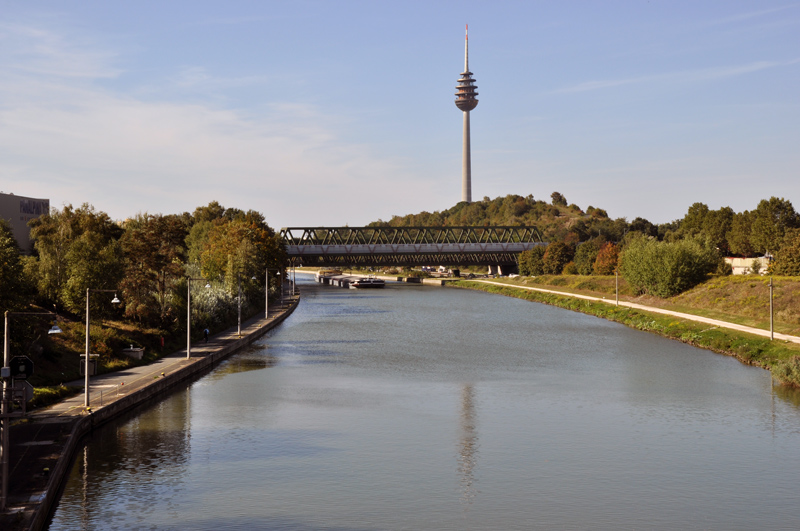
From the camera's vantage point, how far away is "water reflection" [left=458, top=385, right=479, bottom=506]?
30.5 meters

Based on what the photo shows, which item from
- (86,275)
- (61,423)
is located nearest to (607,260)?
(86,275)

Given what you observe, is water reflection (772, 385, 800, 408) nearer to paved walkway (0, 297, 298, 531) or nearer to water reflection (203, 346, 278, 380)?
water reflection (203, 346, 278, 380)

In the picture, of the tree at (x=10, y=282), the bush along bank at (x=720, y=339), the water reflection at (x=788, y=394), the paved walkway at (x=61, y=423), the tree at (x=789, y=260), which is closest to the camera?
the paved walkway at (x=61, y=423)

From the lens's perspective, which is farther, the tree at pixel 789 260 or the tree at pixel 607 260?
the tree at pixel 607 260

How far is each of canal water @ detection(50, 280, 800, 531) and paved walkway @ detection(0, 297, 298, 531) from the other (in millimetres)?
1125

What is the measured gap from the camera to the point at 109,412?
39.4m

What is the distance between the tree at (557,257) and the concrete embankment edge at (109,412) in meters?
122

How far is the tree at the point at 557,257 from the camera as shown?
184 metres

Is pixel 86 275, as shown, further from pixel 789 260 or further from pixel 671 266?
pixel 789 260

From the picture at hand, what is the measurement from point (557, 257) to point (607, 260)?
31.1 metres

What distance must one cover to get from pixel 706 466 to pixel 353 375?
28986 millimetres

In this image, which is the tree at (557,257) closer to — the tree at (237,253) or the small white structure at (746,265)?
the small white structure at (746,265)

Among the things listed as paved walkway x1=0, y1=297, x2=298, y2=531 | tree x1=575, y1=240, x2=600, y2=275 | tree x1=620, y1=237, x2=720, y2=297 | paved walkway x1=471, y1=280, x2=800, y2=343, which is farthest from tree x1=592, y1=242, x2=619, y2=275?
paved walkway x1=0, y1=297, x2=298, y2=531

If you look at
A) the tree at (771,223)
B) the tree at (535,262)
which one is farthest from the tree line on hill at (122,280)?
the tree at (535,262)
